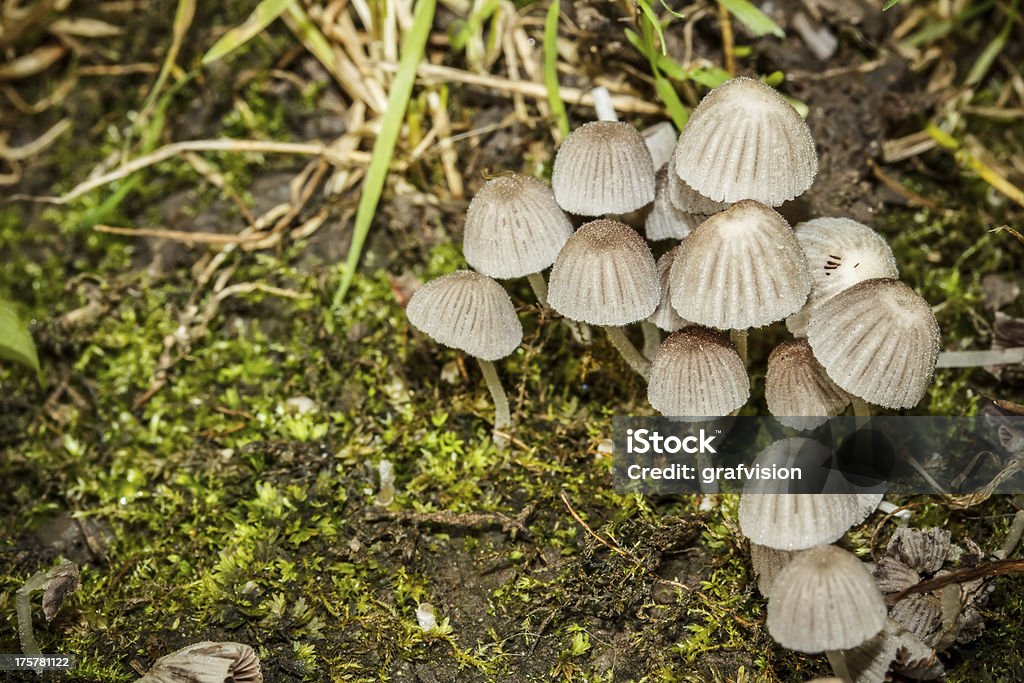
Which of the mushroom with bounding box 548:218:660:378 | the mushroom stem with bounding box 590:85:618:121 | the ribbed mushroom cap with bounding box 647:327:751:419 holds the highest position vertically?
the mushroom stem with bounding box 590:85:618:121

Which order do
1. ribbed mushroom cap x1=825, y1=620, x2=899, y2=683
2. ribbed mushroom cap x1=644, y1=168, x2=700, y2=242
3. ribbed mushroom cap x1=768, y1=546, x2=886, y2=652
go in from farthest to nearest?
ribbed mushroom cap x1=644, y1=168, x2=700, y2=242 → ribbed mushroom cap x1=825, y1=620, x2=899, y2=683 → ribbed mushroom cap x1=768, y1=546, x2=886, y2=652

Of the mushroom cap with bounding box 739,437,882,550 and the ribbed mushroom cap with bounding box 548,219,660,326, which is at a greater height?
the ribbed mushroom cap with bounding box 548,219,660,326

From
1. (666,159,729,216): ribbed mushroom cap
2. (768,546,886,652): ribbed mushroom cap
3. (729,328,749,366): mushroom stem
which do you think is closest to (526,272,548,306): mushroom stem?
(666,159,729,216): ribbed mushroom cap

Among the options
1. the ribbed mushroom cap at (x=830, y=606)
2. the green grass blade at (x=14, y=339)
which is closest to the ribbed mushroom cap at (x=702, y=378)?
the ribbed mushroom cap at (x=830, y=606)

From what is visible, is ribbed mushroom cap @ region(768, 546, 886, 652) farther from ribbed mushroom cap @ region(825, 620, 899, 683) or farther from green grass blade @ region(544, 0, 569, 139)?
green grass blade @ region(544, 0, 569, 139)

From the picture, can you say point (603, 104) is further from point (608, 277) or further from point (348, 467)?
point (348, 467)

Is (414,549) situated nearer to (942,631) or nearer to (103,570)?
(103,570)
